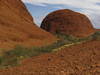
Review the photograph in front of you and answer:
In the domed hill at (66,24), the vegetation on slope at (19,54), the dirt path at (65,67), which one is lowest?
the vegetation on slope at (19,54)

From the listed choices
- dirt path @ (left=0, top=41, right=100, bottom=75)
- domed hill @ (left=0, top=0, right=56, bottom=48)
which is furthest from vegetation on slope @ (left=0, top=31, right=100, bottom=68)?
domed hill @ (left=0, top=0, right=56, bottom=48)

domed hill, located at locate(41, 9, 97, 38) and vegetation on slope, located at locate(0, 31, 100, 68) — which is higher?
domed hill, located at locate(41, 9, 97, 38)

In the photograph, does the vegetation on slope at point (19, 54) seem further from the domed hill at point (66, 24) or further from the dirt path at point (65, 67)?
the domed hill at point (66, 24)

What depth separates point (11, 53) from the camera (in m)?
7.29

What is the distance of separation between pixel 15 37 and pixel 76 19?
75.8ft

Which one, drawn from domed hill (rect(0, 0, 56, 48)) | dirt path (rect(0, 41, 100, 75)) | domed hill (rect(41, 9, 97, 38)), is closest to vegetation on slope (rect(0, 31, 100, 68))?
dirt path (rect(0, 41, 100, 75))

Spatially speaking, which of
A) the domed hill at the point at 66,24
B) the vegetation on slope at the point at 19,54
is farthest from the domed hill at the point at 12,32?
the domed hill at the point at 66,24

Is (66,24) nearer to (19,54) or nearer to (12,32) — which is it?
(12,32)

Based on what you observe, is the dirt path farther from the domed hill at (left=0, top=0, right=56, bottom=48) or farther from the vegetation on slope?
the domed hill at (left=0, top=0, right=56, bottom=48)

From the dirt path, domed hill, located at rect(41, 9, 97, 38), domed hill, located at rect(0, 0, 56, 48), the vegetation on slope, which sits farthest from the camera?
domed hill, located at rect(41, 9, 97, 38)

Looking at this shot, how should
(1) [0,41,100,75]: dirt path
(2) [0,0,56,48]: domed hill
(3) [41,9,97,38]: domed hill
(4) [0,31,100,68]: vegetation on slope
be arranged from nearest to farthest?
(1) [0,41,100,75]: dirt path < (4) [0,31,100,68]: vegetation on slope < (2) [0,0,56,48]: domed hill < (3) [41,9,97,38]: domed hill

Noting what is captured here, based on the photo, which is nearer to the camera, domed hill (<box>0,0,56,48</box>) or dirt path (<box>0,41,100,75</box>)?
dirt path (<box>0,41,100,75</box>)

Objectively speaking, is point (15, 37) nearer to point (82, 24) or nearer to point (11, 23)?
point (11, 23)

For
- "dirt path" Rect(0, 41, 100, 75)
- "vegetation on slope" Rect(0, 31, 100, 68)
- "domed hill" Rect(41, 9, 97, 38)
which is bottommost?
"vegetation on slope" Rect(0, 31, 100, 68)
